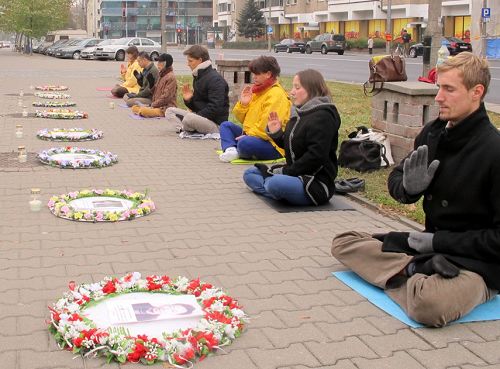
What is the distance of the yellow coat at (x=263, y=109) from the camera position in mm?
8812

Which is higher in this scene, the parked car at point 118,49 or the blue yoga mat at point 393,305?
the parked car at point 118,49

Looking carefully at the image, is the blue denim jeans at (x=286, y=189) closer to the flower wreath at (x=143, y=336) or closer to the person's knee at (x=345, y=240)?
the person's knee at (x=345, y=240)

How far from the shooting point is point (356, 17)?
3078 inches

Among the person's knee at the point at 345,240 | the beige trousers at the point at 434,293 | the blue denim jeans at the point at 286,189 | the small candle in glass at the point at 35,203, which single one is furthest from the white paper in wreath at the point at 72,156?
the beige trousers at the point at 434,293

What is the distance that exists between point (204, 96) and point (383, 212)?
547 centimetres

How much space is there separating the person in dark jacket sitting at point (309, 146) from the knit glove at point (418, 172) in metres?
2.20

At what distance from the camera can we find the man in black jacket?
442 cm

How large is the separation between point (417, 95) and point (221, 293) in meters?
5.35

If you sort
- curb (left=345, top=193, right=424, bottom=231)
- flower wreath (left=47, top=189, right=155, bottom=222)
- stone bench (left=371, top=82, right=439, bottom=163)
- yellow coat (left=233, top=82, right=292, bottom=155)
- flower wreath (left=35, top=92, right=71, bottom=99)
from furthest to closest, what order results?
flower wreath (left=35, top=92, right=71, bottom=99)
stone bench (left=371, top=82, right=439, bottom=163)
yellow coat (left=233, top=82, right=292, bottom=155)
curb (left=345, top=193, right=424, bottom=231)
flower wreath (left=47, top=189, right=155, bottom=222)

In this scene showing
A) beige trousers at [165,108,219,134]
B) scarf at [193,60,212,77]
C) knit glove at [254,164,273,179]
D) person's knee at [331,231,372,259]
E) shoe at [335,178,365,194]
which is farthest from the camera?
beige trousers at [165,108,219,134]

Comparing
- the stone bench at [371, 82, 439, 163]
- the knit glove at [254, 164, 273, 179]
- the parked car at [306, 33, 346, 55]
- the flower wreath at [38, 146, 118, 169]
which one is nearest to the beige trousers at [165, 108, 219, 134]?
the flower wreath at [38, 146, 118, 169]

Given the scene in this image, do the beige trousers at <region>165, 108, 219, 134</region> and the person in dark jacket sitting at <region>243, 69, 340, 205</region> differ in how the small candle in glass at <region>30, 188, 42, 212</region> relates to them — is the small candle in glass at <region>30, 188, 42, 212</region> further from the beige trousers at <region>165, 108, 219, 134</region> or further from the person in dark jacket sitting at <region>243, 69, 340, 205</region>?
the beige trousers at <region>165, 108, 219, 134</region>

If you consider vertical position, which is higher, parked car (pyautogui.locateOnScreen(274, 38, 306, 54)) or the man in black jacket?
parked car (pyautogui.locateOnScreen(274, 38, 306, 54))

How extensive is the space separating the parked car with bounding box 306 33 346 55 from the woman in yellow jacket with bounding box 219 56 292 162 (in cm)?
5058
